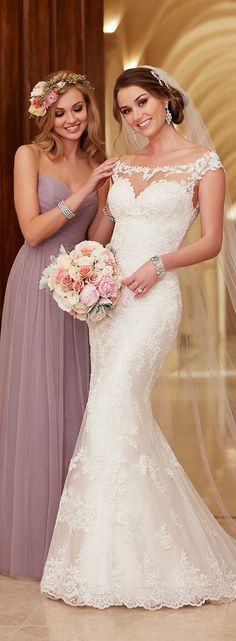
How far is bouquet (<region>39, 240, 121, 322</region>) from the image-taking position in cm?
448

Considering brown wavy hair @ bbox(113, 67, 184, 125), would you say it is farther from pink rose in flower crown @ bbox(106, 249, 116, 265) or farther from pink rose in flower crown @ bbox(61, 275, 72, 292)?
pink rose in flower crown @ bbox(61, 275, 72, 292)

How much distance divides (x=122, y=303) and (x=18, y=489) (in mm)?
973

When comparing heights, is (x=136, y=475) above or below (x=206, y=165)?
below

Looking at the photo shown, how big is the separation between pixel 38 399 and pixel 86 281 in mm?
746

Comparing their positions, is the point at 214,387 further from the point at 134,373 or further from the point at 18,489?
the point at 18,489

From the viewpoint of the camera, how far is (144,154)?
484 cm

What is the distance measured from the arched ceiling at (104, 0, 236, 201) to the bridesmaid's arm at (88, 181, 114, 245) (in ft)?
3.14

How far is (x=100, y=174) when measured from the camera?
4.79 metres

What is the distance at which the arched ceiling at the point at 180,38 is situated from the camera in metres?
6.07

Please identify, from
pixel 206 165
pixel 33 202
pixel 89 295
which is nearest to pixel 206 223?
pixel 206 165

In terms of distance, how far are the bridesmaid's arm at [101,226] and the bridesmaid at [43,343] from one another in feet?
0.08

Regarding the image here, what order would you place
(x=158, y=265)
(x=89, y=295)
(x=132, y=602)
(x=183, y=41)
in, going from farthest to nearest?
(x=183, y=41) → (x=158, y=265) → (x=89, y=295) → (x=132, y=602)

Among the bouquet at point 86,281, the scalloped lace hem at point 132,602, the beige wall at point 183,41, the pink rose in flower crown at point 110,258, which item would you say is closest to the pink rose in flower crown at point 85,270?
the bouquet at point 86,281

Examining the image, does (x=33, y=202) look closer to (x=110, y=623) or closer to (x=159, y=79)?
(x=159, y=79)
